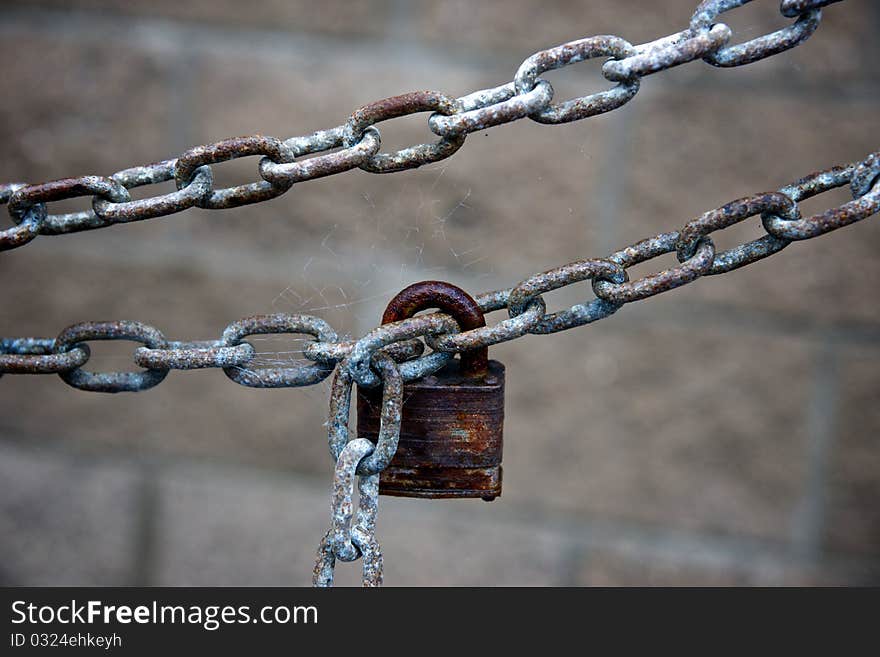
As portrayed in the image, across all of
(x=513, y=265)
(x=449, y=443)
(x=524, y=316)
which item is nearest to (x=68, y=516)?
(x=513, y=265)

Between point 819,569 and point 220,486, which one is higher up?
point 220,486

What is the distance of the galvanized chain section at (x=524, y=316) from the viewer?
530mm

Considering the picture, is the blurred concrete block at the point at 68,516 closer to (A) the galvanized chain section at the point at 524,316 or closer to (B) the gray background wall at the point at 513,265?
(B) the gray background wall at the point at 513,265

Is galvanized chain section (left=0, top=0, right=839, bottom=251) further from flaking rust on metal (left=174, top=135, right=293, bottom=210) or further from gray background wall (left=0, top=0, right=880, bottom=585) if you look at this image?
gray background wall (left=0, top=0, right=880, bottom=585)

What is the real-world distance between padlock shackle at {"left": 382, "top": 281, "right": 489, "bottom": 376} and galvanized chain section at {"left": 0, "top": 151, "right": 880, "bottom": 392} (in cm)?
1

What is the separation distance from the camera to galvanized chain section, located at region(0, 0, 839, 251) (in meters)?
0.51

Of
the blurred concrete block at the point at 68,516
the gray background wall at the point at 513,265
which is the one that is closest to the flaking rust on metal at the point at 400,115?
the gray background wall at the point at 513,265

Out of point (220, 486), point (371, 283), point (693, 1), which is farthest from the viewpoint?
point (220, 486)

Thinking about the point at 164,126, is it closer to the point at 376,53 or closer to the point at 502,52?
the point at 376,53

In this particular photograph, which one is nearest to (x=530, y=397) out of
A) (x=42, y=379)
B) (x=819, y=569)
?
(x=819, y=569)

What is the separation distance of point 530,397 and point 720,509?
345mm

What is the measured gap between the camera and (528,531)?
4.33ft

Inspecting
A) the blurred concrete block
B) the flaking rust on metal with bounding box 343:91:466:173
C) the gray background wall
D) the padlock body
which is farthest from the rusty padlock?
the blurred concrete block

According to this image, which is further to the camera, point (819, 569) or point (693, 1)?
point (819, 569)
